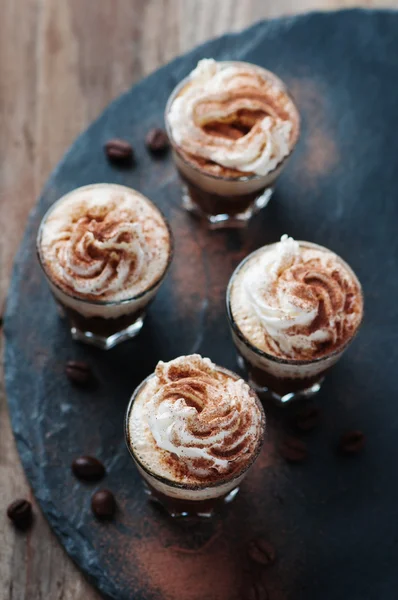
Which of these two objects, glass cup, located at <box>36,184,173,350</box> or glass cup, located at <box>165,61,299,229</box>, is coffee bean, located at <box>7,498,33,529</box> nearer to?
glass cup, located at <box>36,184,173,350</box>

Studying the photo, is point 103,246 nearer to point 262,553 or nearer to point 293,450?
point 293,450

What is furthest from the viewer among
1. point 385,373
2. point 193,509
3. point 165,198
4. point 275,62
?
point 275,62

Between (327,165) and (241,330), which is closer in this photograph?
(241,330)

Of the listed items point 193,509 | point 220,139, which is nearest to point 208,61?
point 220,139

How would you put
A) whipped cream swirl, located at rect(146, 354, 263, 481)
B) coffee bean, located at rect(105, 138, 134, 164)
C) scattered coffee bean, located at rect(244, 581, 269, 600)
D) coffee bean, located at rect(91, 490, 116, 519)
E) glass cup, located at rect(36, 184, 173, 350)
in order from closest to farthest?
whipped cream swirl, located at rect(146, 354, 263, 481) → scattered coffee bean, located at rect(244, 581, 269, 600) → coffee bean, located at rect(91, 490, 116, 519) → glass cup, located at rect(36, 184, 173, 350) → coffee bean, located at rect(105, 138, 134, 164)

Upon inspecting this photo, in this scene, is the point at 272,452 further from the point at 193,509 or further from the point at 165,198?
the point at 165,198

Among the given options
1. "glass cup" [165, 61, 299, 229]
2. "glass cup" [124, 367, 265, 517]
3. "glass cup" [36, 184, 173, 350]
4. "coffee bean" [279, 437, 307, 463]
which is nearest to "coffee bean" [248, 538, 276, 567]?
"glass cup" [124, 367, 265, 517]

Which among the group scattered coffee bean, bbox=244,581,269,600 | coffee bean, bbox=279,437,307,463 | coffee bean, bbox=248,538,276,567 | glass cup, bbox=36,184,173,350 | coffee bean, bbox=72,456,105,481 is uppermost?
glass cup, bbox=36,184,173,350
